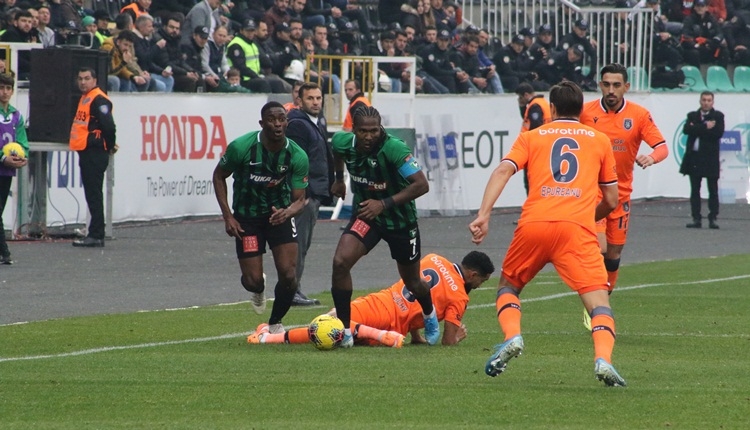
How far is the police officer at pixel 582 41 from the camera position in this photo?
97.5 ft

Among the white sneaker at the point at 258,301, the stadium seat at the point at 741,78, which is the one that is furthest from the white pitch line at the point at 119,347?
the stadium seat at the point at 741,78

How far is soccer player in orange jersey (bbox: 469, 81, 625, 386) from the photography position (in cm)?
825

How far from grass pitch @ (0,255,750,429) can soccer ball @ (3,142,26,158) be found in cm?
515

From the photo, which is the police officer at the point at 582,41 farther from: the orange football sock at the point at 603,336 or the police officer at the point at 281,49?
the orange football sock at the point at 603,336

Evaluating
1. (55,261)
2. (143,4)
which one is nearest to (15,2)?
(143,4)

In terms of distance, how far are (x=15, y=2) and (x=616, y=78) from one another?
43.3 feet

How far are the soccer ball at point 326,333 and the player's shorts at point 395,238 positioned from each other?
615 millimetres

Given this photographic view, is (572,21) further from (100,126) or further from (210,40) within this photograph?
(100,126)

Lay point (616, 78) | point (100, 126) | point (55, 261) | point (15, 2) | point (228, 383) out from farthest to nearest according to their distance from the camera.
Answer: point (15, 2)
point (100, 126)
point (55, 261)
point (616, 78)
point (228, 383)

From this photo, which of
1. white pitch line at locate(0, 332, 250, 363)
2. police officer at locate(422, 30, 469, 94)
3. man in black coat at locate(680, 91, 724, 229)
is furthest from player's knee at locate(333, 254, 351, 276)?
police officer at locate(422, 30, 469, 94)

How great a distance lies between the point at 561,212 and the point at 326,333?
7.89 ft

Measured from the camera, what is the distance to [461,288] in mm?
10711

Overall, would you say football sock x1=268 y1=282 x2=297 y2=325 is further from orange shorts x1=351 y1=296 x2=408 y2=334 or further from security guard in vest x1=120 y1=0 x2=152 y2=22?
security guard in vest x1=120 y1=0 x2=152 y2=22

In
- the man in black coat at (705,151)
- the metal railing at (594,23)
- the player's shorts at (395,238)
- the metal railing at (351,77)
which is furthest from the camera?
the metal railing at (594,23)
